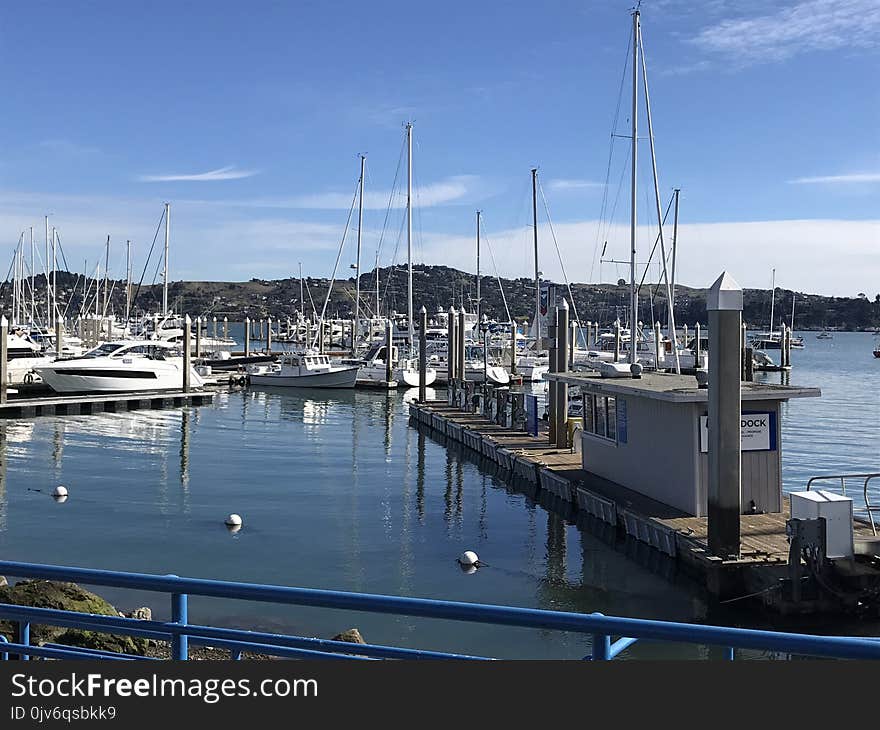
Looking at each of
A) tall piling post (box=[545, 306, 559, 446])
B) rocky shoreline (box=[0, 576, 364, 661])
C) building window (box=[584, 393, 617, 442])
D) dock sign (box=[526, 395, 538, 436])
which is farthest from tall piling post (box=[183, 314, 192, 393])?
rocky shoreline (box=[0, 576, 364, 661])

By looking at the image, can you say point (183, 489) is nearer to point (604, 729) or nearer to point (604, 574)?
point (604, 574)

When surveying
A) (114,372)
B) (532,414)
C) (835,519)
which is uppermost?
(114,372)

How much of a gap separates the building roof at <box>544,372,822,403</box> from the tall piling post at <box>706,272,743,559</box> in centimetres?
126

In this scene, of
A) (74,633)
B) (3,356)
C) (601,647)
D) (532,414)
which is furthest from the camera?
(3,356)

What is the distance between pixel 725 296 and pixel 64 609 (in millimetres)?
10059

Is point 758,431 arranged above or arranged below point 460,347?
below

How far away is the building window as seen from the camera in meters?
20.9

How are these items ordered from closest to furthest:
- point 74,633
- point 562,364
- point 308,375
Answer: point 74,633 → point 562,364 → point 308,375

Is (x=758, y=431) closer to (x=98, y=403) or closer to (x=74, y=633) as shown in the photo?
(x=74, y=633)

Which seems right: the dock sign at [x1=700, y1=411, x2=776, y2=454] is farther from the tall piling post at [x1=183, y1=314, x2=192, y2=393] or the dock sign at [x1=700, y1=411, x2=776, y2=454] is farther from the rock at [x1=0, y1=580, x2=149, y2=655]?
the tall piling post at [x1=183, y1=314, x2=192, y2=393]

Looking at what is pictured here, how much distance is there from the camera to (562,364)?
2822cm

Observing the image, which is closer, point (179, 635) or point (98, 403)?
point (179, 635)

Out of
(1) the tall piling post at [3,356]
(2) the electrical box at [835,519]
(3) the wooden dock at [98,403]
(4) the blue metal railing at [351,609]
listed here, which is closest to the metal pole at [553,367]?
(2) the electrical box at [835,519]

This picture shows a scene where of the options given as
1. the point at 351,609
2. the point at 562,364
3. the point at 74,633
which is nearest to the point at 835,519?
the point at 74,633
